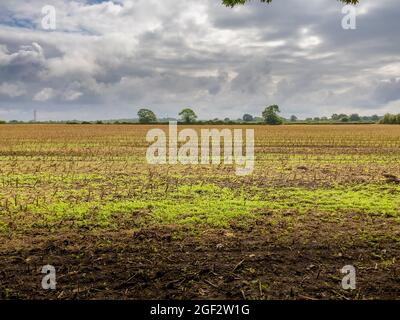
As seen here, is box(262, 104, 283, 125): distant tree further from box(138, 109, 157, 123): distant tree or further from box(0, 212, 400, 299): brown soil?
box(0, 212, 400, 299): brown soil

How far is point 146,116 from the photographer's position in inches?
4286

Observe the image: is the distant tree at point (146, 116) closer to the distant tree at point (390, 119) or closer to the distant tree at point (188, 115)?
the distant tree at point (188, 115)

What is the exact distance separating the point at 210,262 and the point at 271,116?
111 m

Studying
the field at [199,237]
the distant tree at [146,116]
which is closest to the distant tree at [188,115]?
the distant tree at [146,116]

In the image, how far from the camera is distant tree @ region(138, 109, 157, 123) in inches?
4181

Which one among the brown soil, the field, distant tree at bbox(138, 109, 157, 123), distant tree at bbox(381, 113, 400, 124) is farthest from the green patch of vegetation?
distant tree at bbox(381, 113, 400, 124)

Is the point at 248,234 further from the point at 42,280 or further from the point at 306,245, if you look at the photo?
the point at 42,280

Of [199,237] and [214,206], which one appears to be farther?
[214,206]

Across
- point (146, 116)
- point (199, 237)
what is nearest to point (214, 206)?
point (199, 237)

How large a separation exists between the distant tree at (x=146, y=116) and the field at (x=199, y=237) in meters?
93.5

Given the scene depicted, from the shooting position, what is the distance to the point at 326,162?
19.6 metres

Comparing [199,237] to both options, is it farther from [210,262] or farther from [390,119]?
[390,119]

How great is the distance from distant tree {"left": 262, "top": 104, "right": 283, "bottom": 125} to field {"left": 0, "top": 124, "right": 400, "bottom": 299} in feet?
328
